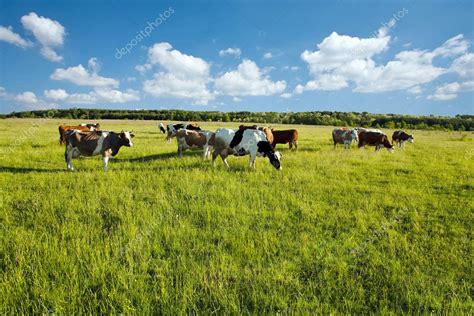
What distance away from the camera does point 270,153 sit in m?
10.9

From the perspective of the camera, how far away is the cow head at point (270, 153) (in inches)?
420

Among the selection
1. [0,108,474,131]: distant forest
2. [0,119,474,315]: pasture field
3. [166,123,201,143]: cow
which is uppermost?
[0,108,474,131]: distant forest

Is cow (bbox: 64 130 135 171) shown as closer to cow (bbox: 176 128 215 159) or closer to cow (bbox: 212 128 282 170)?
cow (bbox: 176 128 215 159)

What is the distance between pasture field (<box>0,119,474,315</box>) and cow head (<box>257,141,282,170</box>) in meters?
2.23

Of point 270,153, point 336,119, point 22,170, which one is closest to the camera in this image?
point 22,170

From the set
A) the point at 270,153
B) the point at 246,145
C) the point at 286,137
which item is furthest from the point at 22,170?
the point at 286,137

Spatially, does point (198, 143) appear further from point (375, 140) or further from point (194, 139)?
point (375, 140)

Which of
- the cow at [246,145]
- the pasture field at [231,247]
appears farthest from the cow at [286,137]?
the pasture field at [231,247]

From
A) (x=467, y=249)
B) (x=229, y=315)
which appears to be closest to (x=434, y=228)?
(x=467, y=249)

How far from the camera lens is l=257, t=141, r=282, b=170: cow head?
35.0 ft

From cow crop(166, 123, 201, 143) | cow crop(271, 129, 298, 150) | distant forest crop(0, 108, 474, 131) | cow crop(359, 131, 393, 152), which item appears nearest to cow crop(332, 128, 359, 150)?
cow crop(359, 131, 393, 152)

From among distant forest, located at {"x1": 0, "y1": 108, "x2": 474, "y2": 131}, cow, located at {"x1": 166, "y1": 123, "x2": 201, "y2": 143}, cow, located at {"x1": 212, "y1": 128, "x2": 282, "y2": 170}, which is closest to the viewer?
cow, located at {"x1": 212, "y1": 128, "x2": 282, "y2": 170}

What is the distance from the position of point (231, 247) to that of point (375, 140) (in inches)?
750

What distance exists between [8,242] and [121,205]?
2.07 metres
